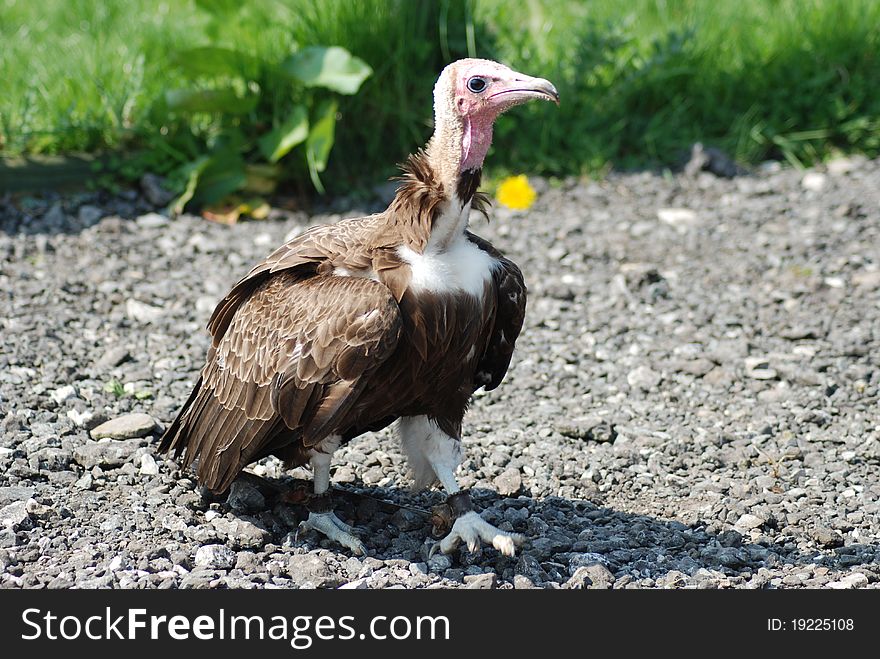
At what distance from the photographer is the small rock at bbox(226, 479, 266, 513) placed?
166 inches

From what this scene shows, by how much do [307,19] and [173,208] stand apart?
4.62ft

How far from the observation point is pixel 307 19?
23.5 feet

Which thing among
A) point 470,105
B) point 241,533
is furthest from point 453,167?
point 241,533

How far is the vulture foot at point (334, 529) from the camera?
157 inches

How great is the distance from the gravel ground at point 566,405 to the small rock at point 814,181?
7cm

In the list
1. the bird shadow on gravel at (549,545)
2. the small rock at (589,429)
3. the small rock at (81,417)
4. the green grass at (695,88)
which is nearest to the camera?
the bird shadow on gravel at (549,545)

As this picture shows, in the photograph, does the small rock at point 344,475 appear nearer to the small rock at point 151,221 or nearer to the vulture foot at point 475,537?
the vulture foot at point 475,537

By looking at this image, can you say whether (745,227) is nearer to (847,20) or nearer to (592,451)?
(847,20)

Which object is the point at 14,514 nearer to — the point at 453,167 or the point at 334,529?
the point at 334,529

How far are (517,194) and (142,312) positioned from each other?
2387 mm

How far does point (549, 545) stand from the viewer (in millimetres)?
3971

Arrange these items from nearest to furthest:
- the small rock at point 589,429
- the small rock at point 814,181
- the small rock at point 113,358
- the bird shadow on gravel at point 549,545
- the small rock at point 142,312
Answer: the bird shadow on gravel at point 549,545 → the small rock at point 589,429 → the small rock at point 113,358 → the small rock at point 142,312 → the small rock at point 814,181

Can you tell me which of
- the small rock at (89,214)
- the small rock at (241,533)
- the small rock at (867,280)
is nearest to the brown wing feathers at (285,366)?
the small rock at (241,533)

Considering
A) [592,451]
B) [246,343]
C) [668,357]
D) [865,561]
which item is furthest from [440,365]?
[668,357]
